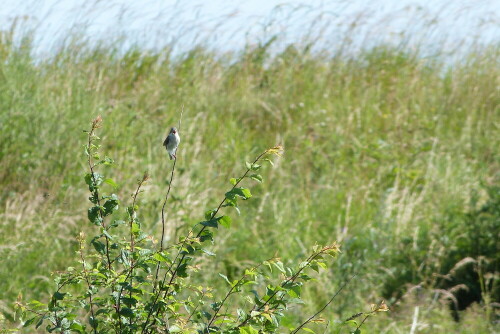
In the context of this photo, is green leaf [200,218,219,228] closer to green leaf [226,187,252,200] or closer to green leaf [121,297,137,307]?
green leaf [226,187,252,200]

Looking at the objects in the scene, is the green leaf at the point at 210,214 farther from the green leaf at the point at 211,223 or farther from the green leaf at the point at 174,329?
the green leaf at the point at 174,329

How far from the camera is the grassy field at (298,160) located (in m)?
5.39

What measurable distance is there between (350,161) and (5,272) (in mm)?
3632

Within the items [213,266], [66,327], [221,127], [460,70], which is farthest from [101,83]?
[66,327]

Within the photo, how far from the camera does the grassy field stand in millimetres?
5391

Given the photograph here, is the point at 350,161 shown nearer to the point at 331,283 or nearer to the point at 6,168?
the point at 331,283

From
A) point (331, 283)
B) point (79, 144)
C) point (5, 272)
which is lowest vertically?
point (331, 283)

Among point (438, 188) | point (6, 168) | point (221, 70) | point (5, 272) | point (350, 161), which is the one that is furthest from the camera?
point (221, 70)

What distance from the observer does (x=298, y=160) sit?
7434 mm

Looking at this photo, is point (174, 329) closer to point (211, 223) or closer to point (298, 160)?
point (211, 223)

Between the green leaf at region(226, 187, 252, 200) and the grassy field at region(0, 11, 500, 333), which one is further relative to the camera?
the grassy field at region(0, 11, 500, 333)

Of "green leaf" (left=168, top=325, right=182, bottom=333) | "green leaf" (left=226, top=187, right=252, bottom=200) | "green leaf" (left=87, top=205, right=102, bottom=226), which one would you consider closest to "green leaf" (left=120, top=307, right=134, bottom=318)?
"green leaf" (left=168, top=325, right=182, bottom=333)

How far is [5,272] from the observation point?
476 centimetres

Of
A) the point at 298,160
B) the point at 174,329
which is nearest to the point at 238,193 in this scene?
the point at 174,329
